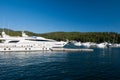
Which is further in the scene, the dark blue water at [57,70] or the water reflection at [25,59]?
the water reflection at [25,59]

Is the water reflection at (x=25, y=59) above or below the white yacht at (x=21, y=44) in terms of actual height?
below

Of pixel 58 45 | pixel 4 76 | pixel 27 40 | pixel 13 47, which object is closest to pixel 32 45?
pixel 27 40

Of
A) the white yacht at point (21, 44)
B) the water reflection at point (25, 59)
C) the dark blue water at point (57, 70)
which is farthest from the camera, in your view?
the white yacht at point (21, 44)

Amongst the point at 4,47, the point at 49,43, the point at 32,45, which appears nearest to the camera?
the point at 4,47

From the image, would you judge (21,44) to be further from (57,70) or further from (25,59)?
(57,70)

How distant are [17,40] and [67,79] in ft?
201

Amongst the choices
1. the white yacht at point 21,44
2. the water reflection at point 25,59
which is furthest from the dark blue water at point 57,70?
the white yacht at point 21,44

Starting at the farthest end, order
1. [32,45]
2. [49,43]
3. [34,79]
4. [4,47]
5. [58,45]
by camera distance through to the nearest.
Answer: [58,45] < [49,43] < [32,45] < [4,47] < [34,79]

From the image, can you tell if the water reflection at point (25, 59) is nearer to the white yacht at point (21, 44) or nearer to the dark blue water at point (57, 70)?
the dark blue water at point (57, 70)

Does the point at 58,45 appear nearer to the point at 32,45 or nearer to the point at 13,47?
the point at 32,45

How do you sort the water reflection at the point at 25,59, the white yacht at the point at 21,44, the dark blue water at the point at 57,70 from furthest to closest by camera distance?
the white yacht at the point at 21,44 < the water reflection at the point at 25,59 < the dark blue water at the point at 57,70

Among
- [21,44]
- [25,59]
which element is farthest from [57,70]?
[21,44]

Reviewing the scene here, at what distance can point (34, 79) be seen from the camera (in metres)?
27.9

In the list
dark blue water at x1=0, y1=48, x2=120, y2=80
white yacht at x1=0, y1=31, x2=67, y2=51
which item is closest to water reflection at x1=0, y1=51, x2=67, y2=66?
dark blue water at x1=0, y1=48, x2=120, y2=80
